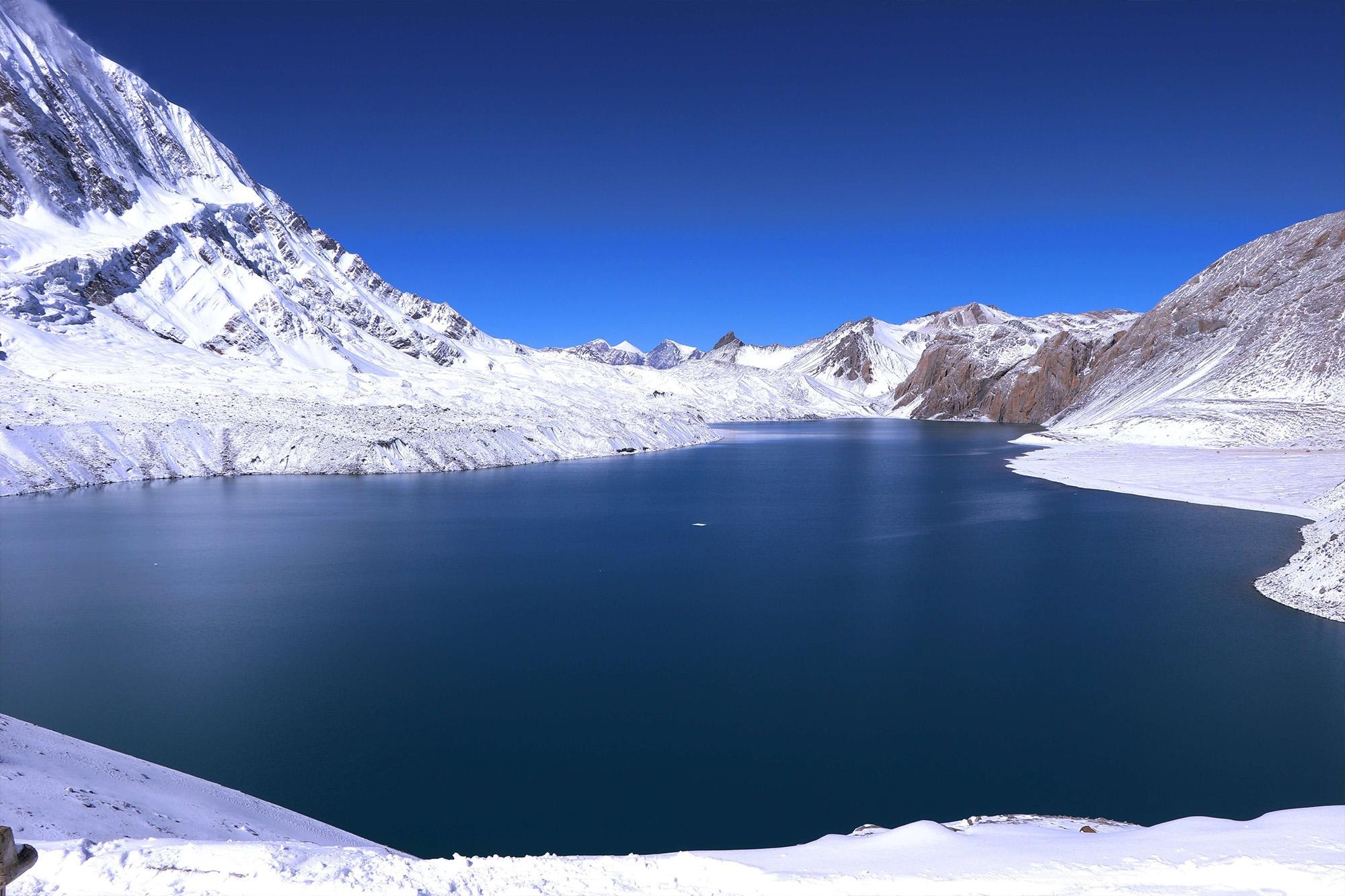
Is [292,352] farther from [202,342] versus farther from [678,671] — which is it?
[678,671]

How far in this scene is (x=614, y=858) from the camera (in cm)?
758

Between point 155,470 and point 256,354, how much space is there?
59.9 meters

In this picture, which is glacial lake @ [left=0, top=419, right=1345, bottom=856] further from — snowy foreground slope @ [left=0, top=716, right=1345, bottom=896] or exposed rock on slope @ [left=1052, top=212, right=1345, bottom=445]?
exposed rock on slope @ [left=1052, top=212, right=1345, bottom=445]

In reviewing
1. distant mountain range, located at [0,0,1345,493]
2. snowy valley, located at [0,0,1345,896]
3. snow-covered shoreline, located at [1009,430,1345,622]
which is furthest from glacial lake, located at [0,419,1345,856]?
distant mountain range, located at [0,0,1345,493]

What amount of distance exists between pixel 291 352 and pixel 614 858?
11523 centimetres

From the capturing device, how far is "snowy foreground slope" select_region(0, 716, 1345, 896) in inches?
256

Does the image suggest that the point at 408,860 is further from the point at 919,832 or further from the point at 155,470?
the point at 155,470

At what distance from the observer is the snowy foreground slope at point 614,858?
651 cm

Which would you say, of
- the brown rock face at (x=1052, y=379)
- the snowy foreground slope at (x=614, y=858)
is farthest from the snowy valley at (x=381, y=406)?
the brown rock face at (x=1052, y=379)

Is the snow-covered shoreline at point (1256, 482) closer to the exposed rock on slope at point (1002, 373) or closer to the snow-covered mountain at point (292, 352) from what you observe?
the snow-covered mountain at point (292, 352)

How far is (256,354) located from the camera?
103 m

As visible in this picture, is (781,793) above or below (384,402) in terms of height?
below

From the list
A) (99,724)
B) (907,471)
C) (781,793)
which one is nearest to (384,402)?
(907,471)

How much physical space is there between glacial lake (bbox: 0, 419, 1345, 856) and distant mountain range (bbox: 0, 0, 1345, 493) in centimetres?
2156
